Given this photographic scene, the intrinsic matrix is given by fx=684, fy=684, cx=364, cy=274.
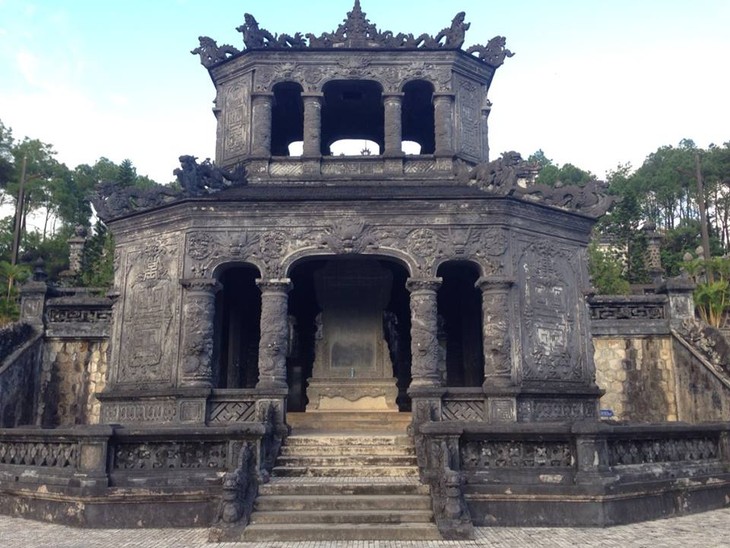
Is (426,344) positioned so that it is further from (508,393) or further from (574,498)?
(574,498)

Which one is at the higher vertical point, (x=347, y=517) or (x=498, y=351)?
(x=498, y=351)

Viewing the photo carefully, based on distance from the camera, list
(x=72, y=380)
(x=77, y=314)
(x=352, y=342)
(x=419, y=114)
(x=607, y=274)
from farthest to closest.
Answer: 1. (x=607, y=274)
2. (x=419, y=114)
3. (x=77, y=314)
4. (x=72, y=380)
5. (x=352, y=342)

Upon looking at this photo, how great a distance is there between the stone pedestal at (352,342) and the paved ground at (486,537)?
Result: 21.8 ft

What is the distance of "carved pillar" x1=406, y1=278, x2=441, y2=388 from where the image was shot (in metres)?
12.9

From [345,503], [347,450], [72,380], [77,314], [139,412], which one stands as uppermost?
[77,314]

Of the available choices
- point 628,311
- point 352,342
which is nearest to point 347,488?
point 352,342

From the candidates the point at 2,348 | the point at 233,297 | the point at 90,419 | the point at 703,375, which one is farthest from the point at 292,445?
the point at 703,375

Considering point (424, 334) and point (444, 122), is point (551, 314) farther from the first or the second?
point (444, 122)

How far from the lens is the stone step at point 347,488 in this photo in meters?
9.62

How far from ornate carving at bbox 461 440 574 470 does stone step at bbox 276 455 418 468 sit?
52.8 inches

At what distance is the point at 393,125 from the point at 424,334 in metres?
5.88

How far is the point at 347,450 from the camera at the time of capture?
11508 mm

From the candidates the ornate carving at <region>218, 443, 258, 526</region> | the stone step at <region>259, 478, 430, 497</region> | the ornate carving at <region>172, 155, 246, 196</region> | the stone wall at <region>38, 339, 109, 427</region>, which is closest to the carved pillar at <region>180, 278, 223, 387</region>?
the ornate carving at <region>172, 155, 246, 196</region>

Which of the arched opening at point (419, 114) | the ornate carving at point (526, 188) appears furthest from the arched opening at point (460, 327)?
the arched opening at point (419, 114)
